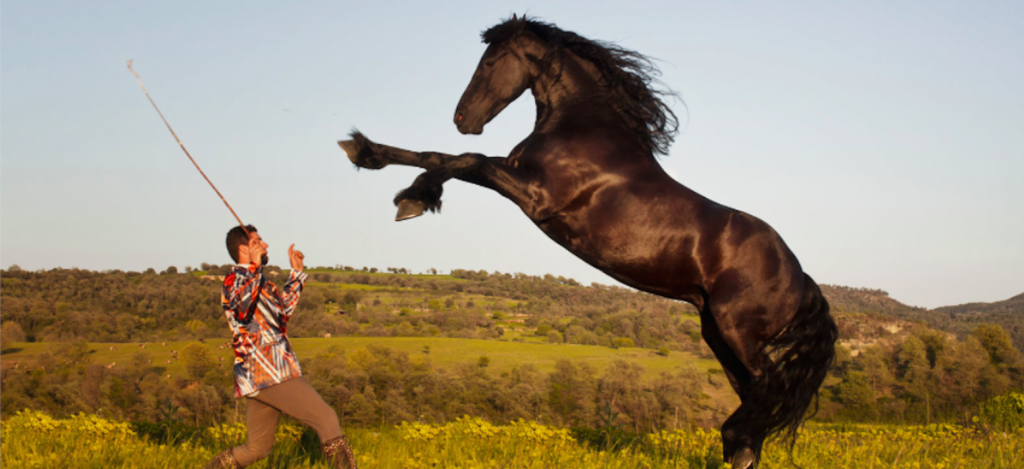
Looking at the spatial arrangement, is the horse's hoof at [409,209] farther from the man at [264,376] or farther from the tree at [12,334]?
the tree at [12,334]

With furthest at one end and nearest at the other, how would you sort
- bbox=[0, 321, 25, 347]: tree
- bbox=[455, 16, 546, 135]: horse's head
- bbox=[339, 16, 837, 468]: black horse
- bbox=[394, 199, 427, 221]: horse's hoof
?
bbox=[0, 321, 25, 347]: tree
bbox=[455, 16, 546, 135]: horse's head
bbox=[339, 16, 837, 468]: black horse
bbox=[394, 199, 427, 221]: horse's hoof

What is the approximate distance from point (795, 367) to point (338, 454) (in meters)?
3.42

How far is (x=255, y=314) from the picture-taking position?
4457mm

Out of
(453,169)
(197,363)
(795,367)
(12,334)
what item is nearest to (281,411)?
(453,169)

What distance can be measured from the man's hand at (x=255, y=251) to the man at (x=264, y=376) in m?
0.06

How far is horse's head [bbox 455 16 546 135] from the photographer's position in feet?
14.7

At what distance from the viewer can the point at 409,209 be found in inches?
148

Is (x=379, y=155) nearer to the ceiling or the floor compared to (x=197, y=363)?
nearer to the ceiling

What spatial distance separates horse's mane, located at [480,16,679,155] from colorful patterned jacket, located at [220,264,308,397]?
2.56m

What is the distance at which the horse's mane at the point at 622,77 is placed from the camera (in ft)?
14.9

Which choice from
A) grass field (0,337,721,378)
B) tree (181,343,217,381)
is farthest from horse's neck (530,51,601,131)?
grass field (0,337,721,378)

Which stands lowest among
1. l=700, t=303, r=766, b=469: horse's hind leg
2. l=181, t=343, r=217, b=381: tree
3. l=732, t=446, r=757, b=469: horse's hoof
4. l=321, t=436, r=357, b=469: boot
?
l=181, t=343, r=217, b=381: tree

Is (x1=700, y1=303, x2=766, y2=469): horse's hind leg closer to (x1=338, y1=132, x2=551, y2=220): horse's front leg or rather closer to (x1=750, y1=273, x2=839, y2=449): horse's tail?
(x1=750, y1=273, x2=839, y2=449): horse's tail

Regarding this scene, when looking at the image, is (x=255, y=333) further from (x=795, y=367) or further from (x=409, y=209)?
(x=795, y=367)
